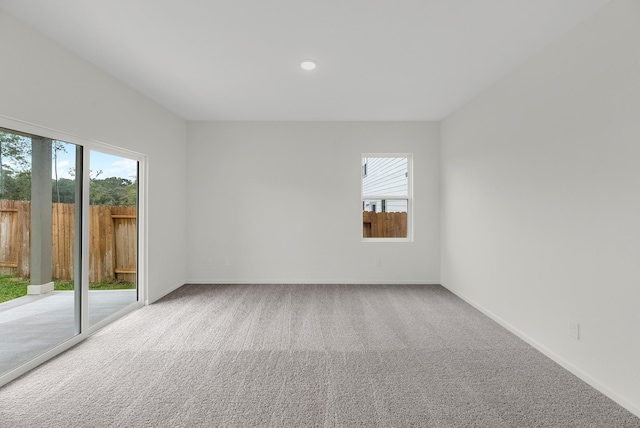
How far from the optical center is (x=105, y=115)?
315 cm

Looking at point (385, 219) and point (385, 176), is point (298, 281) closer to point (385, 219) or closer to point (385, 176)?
point (385, 219)

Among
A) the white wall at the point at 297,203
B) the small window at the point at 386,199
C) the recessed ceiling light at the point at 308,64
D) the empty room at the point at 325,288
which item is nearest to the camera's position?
the empty room at the point at 325,288

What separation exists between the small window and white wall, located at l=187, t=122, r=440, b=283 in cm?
17

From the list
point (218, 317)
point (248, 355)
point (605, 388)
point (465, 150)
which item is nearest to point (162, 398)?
point (248, 355)

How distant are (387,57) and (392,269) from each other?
10.7 feet

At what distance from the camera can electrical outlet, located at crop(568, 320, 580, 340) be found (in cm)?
231

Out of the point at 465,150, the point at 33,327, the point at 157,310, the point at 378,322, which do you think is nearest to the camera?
the point at 33,327

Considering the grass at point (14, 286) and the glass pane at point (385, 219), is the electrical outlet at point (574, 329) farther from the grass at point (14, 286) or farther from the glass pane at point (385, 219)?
the grass at point (14, 286)

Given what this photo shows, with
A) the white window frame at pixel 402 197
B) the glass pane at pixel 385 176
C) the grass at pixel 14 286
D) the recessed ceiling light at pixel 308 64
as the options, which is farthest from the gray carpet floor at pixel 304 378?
the recessed ceiling light at pixel 308 64

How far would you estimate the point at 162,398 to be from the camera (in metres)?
2.01

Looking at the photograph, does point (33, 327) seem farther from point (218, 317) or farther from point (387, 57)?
point (387, 57)

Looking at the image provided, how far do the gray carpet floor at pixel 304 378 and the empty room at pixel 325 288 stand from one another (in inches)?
0.8

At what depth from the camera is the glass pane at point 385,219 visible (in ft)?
16.6

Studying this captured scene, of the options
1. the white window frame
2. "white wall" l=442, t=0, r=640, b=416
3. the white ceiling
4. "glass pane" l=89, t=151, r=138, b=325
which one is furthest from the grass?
"white wall" l=442, t=0, r=640, b=416
